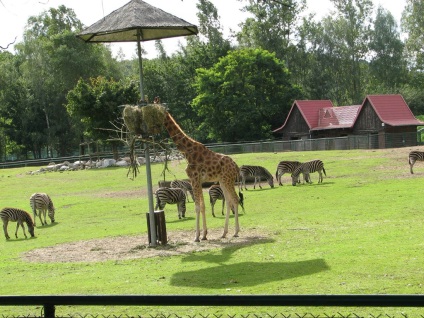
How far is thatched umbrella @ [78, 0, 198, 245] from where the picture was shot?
15.5 metres

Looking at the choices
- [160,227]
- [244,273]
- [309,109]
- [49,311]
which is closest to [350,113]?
[309,109]

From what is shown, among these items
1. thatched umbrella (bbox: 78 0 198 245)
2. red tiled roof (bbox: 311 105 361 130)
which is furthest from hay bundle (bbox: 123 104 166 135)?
red tiled roof (bbox: 311 105 361 130)

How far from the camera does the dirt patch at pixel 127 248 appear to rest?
15.5m

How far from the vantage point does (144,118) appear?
15.7 metres

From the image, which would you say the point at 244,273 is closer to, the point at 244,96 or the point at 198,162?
the point at 198,162

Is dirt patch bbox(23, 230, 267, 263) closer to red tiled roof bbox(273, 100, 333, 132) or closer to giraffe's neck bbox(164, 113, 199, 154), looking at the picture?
giraffe's neck bbox(164, 113, 199, 154)

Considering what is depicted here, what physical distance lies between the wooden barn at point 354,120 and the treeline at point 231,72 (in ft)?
12.8

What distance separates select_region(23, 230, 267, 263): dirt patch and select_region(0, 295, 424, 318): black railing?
10003 millimetres

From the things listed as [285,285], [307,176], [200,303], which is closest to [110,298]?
[200,303]

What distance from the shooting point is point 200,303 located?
190 inches

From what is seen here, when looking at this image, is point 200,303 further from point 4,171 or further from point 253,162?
point 4,171

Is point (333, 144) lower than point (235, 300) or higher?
lower

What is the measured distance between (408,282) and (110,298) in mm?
6705

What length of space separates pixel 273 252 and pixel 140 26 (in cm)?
578
